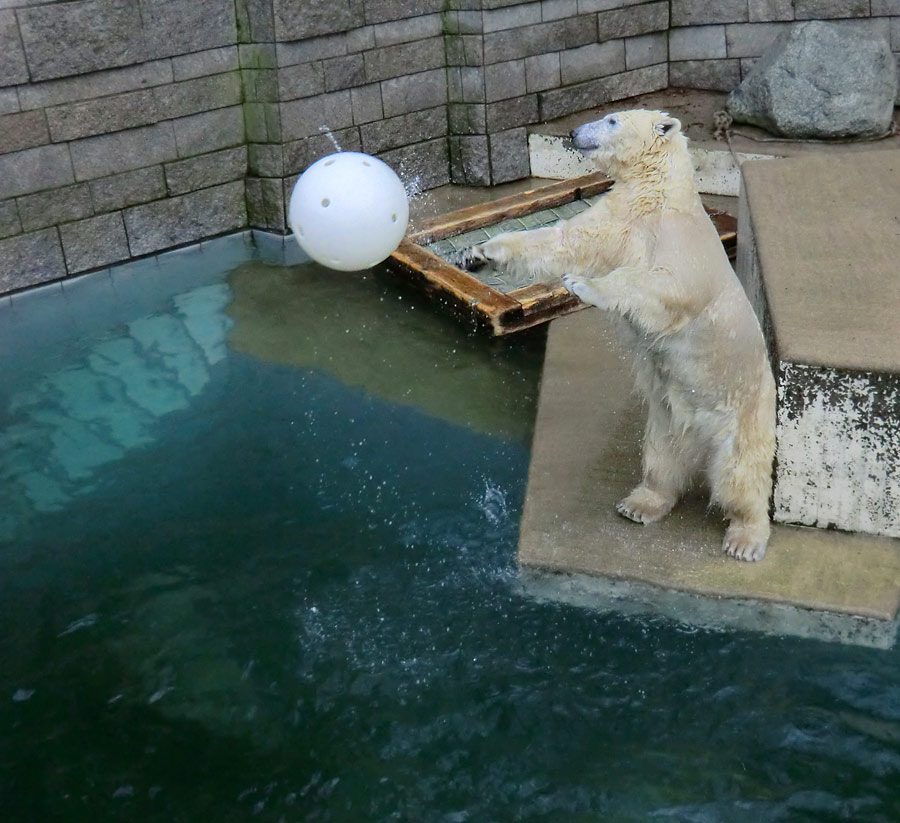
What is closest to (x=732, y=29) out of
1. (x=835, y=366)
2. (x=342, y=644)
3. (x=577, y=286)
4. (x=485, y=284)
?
(x=485, y=284)

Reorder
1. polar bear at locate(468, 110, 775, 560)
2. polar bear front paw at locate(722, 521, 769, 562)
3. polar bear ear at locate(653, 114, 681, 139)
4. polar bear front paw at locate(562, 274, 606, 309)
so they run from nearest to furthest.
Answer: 1. polar bear front paw at locate(562, 274, 606, 309)
2. polar bear at locate(468, 110, 775, 560)
3. polar bear ear at locate(653, 114, 681, 139)
4. polar bear front paw at locate(722, 521, 769, 562)

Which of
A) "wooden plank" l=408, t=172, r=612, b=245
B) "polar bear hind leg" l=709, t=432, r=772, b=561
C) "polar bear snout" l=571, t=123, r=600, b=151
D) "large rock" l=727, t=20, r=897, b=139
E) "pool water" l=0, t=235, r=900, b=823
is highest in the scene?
"polar bear snout" l=571, t=123, r=600, b=151

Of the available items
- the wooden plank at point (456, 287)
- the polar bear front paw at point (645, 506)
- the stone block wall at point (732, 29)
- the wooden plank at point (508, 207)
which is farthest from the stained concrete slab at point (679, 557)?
the stone block wall at point (732, 29)

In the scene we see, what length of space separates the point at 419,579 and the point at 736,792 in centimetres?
145

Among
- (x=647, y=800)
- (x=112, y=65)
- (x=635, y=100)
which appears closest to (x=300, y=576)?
(x=647, y=800)

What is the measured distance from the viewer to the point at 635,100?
855 centimetres

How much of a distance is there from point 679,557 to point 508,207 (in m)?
→ 3.44

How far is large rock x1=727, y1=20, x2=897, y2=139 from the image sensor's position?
773 centimetres

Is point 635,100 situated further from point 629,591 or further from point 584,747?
point 584,747

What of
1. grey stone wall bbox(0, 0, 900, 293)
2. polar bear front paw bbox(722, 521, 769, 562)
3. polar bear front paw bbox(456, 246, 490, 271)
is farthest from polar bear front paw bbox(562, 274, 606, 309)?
grey stone wall bbox(0, 0, 900, 293)

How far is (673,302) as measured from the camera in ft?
13.5

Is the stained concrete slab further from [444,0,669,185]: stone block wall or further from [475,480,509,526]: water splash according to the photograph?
[444,0,669,185]: stone block wall

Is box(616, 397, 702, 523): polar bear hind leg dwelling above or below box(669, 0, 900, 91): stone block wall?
below

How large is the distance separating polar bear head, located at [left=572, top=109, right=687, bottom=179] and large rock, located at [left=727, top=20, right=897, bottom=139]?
3.85 m
